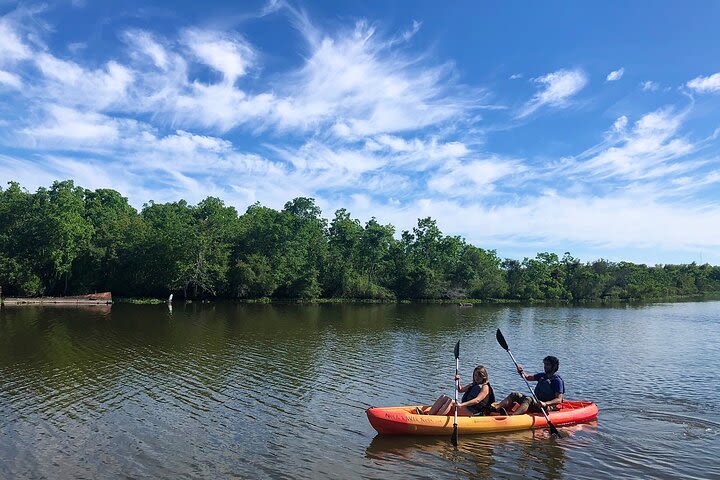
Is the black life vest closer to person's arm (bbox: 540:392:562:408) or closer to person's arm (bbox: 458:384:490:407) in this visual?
person's arm (bbox: 458:384:490:407)

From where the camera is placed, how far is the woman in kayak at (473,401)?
41.9 feet

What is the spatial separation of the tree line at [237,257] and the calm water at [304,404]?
30.4 metres

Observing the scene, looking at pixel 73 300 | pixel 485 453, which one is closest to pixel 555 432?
pixel 485 453

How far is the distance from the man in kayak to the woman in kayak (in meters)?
0.34

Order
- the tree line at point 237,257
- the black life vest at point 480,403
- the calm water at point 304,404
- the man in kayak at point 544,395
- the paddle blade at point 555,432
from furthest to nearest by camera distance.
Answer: the tree line at point 237,257 → the man in kayak at point 544,395 → the black life vest at point 480,403 → the paddle blade at point 555,432 → the calm water at point 304,404

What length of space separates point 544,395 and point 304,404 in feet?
22.7

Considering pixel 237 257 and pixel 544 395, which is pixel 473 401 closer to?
pixel 544 395

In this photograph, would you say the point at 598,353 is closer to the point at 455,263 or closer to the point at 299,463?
the point at 299,463

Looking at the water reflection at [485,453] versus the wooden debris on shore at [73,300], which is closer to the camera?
the water reflection at [485,453]

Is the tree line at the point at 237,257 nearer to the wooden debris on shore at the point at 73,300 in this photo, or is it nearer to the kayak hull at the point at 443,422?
the wooden debris on shore at the point at 73,300

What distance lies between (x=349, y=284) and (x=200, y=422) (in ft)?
199

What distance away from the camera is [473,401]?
13.0m

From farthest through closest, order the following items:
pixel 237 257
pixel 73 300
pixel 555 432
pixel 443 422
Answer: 1. pixel 237 257
2. pixel 73 300
3. pixel 555 432
4. pixel 443 422

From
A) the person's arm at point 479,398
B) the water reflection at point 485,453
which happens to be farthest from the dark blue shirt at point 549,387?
the person's arm at point 479,398
